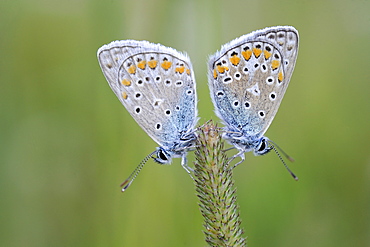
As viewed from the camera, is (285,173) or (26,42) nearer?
(285,173)

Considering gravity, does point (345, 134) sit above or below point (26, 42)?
below

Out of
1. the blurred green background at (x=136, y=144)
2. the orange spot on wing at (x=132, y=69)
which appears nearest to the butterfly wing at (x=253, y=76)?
the blurred green background at (x=136, y=144)

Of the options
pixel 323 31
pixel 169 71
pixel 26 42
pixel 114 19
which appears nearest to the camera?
pixel 169 71

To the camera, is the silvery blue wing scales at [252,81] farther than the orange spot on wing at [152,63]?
No

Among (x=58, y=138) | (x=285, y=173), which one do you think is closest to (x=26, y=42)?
(x=58, y=138)

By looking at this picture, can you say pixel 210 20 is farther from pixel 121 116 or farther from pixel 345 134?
pixel 345 134

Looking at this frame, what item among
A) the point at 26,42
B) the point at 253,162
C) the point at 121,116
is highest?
the point at 26,42

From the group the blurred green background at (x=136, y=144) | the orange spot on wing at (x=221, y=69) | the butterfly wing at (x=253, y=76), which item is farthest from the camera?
the blurred green background at (x=136, y=144)

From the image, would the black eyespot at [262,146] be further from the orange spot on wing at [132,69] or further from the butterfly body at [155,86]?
the orange spot on wing at [132,69]
